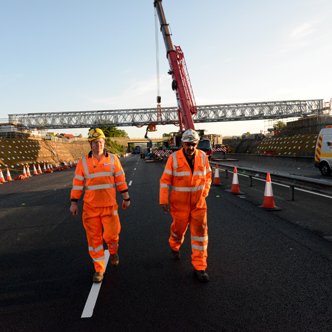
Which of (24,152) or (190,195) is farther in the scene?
(24,152)

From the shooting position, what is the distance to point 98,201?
13.8ft

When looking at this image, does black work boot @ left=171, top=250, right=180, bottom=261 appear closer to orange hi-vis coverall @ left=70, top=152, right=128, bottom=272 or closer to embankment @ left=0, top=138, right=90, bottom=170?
orange hi-vis coverall @ left=70, top=152, right=128, bottom=272

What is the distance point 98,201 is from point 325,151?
14.9 meters

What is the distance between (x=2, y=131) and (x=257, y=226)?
1722 inches

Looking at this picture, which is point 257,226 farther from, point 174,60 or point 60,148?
point 60,148

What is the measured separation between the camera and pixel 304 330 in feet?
9.45

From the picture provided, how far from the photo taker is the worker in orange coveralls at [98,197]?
4188 mm

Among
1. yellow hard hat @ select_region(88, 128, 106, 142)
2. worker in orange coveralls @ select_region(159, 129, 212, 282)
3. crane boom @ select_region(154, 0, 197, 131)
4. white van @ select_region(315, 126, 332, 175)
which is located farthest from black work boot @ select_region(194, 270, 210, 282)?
crane boom @ select_region(154, 0, 197, 131)

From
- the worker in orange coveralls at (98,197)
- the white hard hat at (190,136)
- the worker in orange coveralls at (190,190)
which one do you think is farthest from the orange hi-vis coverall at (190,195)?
the worker in orange coveralls at (98,197)

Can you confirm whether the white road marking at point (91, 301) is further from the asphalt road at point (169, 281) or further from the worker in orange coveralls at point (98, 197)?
the worker in orange coveralls at point (98, 197)

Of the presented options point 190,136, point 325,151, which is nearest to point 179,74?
point 325,151

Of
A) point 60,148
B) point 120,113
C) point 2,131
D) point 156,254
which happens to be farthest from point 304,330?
point 120,113

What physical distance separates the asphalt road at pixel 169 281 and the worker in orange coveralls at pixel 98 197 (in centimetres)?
44

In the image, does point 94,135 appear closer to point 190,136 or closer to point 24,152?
point 190,136
